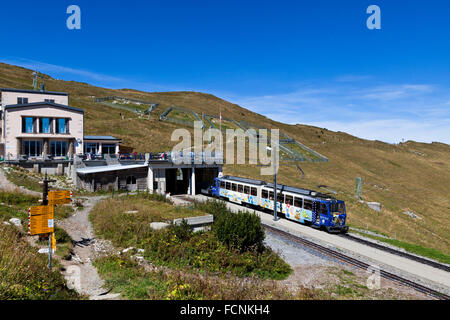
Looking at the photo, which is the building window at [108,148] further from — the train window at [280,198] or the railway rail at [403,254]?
the railway rail at [403,254]

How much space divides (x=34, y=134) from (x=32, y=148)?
83.5 inches

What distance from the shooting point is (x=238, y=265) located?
616 inches

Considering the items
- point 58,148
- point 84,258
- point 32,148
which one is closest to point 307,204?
point 84,258

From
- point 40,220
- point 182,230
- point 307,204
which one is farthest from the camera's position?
point 307,204

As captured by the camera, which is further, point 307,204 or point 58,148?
point 58,148

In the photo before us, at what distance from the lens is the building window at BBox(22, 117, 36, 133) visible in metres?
39.8

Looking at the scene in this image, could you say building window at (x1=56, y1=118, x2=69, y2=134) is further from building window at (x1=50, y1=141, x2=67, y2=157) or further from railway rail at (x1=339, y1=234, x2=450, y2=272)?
railway rail at (x1=339, y1=234, x2=450, y2=272)

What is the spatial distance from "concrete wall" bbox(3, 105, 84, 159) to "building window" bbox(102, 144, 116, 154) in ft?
17.5

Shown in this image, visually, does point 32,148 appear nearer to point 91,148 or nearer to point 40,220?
point 91,148

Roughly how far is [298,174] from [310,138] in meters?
66.4

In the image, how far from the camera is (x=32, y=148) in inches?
1610

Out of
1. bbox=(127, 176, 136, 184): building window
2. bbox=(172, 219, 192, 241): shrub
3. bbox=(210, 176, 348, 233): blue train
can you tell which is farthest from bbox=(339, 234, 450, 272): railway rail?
bbox=(127, 176, 136, 184): building window

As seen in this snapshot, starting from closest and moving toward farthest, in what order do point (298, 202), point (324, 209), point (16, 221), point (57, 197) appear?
point (57, 197) → point (16, 221) → point (324, 209) → point (298, 202)
